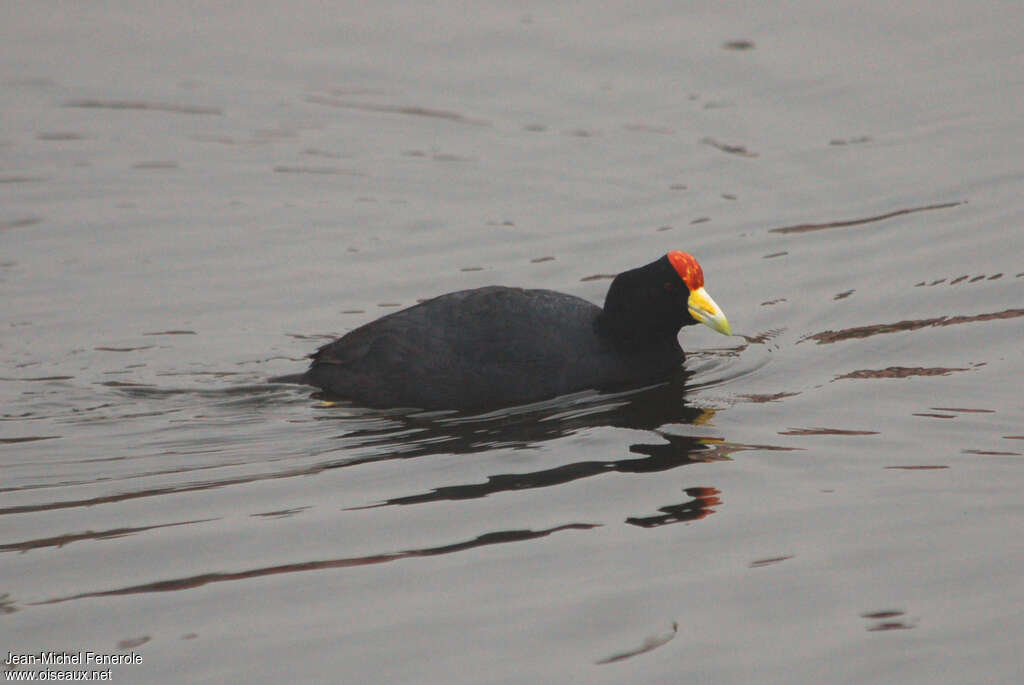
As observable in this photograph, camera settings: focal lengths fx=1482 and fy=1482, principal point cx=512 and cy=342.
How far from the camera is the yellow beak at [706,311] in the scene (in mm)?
7420

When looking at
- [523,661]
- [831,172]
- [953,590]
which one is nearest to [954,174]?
[831,172]

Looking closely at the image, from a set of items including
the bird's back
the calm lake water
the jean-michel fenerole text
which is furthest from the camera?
the bird's back

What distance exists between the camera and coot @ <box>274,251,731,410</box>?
7355 millimetres

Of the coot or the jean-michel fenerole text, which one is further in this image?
the coot

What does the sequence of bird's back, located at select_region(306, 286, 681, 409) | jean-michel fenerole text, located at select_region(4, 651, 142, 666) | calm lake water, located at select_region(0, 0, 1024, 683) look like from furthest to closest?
bird's back, located at select_region(306, 286, 681, 409) < calm lake water, located at select_region(0, 0, 1024, 683) < jean-michel fenerole text, located at select_region(4, 651, 142, 666)

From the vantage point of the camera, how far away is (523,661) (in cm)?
471

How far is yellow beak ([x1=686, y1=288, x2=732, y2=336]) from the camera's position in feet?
24.3

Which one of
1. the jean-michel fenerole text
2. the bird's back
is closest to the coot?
the bird's back

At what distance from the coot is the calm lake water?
0.16 metres

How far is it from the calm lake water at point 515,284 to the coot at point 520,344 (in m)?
0.16

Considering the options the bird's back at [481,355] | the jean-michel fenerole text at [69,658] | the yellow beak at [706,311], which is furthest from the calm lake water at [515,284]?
the yellow beak at [706,311]

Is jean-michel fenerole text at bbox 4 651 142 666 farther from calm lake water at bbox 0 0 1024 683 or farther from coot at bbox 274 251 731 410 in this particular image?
coot at bbox 274 251 731 410

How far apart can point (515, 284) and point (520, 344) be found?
1.85m

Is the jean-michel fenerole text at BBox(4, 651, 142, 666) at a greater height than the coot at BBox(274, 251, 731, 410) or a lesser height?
lesser
